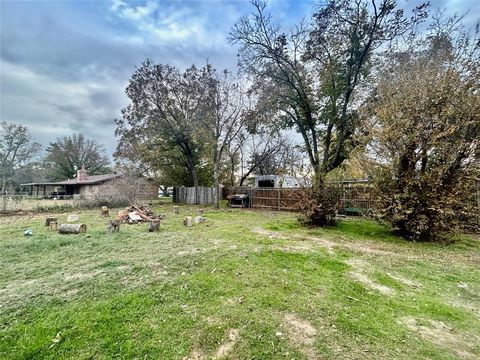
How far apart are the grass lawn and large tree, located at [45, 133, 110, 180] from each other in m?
32.3

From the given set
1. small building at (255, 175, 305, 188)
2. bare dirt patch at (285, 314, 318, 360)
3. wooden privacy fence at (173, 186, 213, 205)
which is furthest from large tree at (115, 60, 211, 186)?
bare dirt patch at (285, 314, 318, 360)

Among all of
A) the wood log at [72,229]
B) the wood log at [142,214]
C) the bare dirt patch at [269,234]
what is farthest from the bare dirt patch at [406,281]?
the wood log at [142,214]

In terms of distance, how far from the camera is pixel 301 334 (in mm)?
2230

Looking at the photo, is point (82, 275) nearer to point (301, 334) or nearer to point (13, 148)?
point (301, 334)

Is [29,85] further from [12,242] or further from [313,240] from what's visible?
[313,240]

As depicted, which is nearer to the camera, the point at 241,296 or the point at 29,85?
the point at 241,296

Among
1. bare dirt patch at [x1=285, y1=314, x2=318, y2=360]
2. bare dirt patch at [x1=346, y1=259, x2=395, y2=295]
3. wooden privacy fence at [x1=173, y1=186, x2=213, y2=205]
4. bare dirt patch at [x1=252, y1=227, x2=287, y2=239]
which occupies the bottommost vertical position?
bare dirt patch at [x1=285, y1=314, x2=318, y2=360]

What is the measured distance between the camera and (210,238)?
6.05 meters

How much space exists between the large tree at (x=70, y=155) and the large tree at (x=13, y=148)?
2.27 meters

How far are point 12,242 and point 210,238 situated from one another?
14.9 ft

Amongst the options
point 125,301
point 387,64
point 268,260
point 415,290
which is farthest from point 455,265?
point 387,64

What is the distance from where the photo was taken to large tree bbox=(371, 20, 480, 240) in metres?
5.95

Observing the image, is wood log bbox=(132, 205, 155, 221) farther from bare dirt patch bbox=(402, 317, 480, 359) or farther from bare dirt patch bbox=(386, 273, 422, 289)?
bare dirt patch bbox=(402, 317, 480, 359)

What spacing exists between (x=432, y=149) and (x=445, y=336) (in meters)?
5.42
